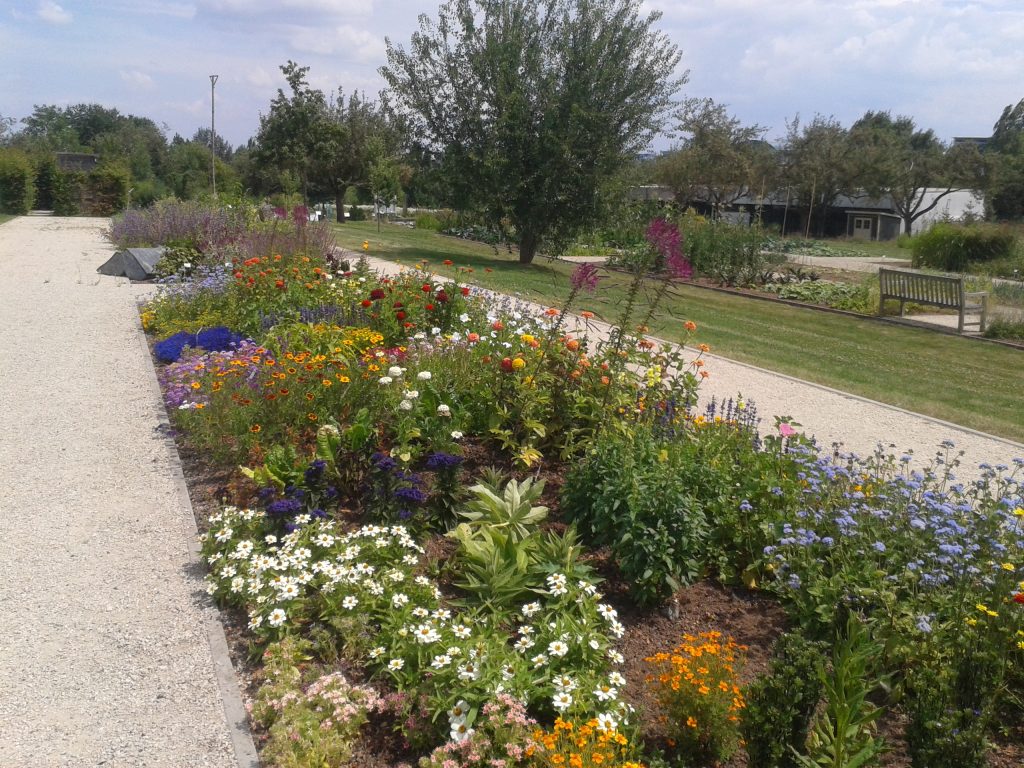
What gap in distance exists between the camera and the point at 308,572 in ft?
12.4

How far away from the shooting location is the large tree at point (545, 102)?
1764 cm

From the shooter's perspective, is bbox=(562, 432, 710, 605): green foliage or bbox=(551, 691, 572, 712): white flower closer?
bbox=(551, 691, 572, 712): white flower

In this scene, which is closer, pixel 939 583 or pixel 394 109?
pixel 939 583

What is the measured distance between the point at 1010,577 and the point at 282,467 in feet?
11.7

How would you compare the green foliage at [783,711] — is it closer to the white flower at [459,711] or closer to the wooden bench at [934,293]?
the white flower at [459,711]

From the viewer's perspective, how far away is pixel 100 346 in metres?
8.91

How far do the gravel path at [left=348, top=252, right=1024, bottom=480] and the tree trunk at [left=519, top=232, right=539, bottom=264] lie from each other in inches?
424

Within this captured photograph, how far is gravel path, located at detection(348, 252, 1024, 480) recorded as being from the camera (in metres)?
6.51

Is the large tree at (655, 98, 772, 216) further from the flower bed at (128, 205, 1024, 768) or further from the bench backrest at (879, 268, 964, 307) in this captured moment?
the flower bed at (128, 205, 1024, 768)

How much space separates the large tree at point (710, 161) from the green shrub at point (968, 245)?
1059 centimetres

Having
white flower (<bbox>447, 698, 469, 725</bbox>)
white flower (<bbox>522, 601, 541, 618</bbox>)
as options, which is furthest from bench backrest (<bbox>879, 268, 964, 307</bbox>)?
white flower (<bbox>447, 698, 469, 725</bbox>)

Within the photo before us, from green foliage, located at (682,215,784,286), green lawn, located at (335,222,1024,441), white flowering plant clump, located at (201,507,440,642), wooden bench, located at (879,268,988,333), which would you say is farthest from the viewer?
green foliage, located at (682,215,784,286)

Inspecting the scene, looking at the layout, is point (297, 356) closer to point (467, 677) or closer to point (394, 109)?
point (467, 677)

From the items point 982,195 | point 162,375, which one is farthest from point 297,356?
point 982,195
